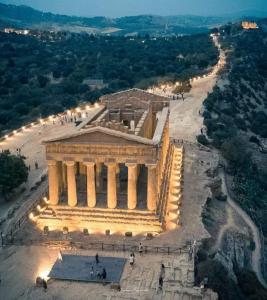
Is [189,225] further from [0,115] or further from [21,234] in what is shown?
[0,115]

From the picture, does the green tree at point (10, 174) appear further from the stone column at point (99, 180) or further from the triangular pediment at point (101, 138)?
the triangular pediment at point (101, 138)

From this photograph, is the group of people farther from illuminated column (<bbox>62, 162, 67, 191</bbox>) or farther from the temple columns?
illuminated column (<bbox>62, 162, 67, 191</bbox>)

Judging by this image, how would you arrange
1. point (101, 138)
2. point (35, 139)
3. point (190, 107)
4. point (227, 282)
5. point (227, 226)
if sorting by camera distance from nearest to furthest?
1. point (227, 282)
2. point (101, 138)
3. point (227, 226)
4. point (35, 139)
5. point (190, 107)

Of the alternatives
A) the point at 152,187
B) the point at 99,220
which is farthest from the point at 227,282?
the point at 99,220

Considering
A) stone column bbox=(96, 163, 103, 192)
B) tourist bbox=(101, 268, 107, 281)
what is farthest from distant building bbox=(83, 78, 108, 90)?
tourist bbox=(101, 268, 107, 281)

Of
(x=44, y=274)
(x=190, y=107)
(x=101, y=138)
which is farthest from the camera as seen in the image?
(x=190, y=107)

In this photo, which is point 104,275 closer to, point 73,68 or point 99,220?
point 99,220

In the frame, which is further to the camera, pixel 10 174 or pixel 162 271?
pixel 10 174
